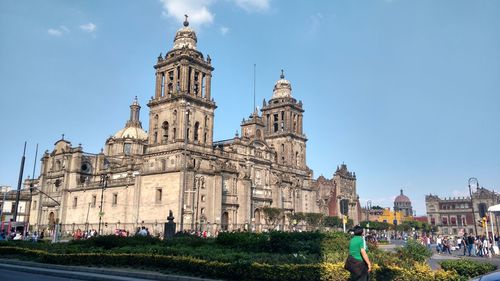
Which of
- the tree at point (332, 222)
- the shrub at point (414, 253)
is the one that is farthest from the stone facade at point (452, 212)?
the shrub at point (414, 253)

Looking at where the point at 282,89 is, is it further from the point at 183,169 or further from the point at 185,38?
the point at 183,169

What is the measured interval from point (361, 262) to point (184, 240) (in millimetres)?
14201

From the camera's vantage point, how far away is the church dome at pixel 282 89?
85.0m

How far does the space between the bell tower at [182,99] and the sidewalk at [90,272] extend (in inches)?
1426

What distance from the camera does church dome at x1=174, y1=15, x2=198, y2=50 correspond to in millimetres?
61750

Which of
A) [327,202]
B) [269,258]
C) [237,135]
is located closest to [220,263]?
[269,258]

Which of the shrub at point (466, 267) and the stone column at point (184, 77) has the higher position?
the stone column at point (184, 77)

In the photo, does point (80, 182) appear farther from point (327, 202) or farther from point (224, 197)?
point (327, 202)

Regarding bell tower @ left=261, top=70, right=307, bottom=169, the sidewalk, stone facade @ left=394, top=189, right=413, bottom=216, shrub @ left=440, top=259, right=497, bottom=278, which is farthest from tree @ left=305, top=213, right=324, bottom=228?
Answer: stone facade @ left=394, top=189, right=413, bottom=216

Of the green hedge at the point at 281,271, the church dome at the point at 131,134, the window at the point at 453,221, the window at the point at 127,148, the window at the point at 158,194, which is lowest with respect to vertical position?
the green hedge at the point at 281,271

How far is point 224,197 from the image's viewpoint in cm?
5888

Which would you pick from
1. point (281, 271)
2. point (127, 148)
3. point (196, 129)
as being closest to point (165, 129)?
point (196, 129)

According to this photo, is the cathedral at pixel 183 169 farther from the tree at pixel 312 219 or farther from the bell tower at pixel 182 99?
the tree at pixel 312 219

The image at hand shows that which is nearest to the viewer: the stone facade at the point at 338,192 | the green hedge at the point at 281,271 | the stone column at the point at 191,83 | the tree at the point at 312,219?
the green hedge at the point at 281,271
